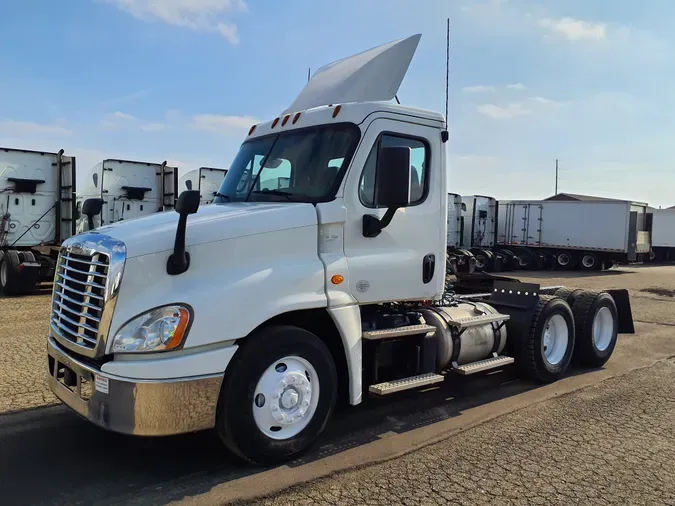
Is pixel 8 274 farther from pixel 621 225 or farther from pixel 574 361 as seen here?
pixel 621 225

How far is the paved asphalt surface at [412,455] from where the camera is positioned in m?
3.88

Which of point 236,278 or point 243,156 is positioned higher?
point 243,156

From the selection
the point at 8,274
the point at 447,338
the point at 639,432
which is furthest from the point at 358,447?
the point at 8,274

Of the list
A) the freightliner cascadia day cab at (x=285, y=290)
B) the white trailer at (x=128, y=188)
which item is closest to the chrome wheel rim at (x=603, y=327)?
the freightliner cascadia day cab at (x=285, y=290)

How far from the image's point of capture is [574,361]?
783 cm

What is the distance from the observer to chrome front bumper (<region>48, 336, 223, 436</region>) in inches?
145

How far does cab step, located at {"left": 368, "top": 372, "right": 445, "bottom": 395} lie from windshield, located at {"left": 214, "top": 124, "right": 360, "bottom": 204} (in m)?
1.71

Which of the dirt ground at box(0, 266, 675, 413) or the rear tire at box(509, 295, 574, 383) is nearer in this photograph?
the dirt ground at box(0, 266, 675, 413)

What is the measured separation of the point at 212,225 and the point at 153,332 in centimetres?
88

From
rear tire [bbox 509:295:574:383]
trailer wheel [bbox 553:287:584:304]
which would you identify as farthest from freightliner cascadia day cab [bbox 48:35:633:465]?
trailer wheel [bbox 553:287:584:304]

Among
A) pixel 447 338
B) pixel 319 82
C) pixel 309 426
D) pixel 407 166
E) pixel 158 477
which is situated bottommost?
pixel 158 477

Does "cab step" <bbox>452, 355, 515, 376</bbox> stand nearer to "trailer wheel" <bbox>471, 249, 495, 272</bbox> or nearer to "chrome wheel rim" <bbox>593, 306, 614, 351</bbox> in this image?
"chrome wheel rim" <bbox>593, 306, 614, 351</bbox>

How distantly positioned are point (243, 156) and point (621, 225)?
91.5ft

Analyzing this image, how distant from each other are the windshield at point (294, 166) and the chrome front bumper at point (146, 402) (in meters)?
1.82
